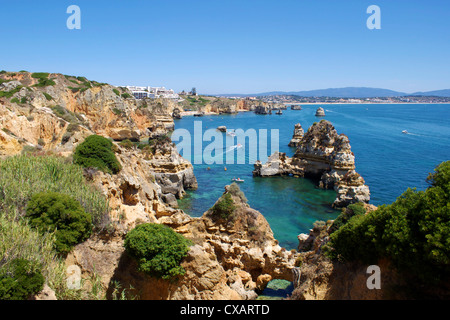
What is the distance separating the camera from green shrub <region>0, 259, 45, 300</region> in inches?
354

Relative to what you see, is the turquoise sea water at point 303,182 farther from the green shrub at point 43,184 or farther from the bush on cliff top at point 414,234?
the green shrub at point 43,184

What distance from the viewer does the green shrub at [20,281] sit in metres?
8.99

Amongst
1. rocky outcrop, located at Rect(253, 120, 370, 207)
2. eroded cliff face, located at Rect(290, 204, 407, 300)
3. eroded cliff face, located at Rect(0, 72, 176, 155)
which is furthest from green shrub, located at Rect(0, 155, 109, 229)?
rocky outcrop, located at Rect(253, 120, 370, 207)

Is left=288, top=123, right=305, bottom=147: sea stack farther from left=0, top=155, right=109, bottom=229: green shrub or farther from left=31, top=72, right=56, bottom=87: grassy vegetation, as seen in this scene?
left=0, top=155, right=109, bottom=229: green shrub

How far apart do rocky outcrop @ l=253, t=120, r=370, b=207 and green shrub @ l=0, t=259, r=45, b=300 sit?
35474 mm

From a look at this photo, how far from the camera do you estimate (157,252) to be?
1335 cm

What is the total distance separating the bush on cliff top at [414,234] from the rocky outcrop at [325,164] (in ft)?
95.4

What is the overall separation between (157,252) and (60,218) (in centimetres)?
436

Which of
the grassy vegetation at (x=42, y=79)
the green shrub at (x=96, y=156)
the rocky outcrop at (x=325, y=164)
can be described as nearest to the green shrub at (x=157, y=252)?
the green shrub at (x=96, y=156)

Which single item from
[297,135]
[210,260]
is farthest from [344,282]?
[297,135]

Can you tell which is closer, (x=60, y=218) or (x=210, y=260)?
(x=60, y=218)

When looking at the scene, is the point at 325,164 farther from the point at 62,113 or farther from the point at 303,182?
the point at 62,113
